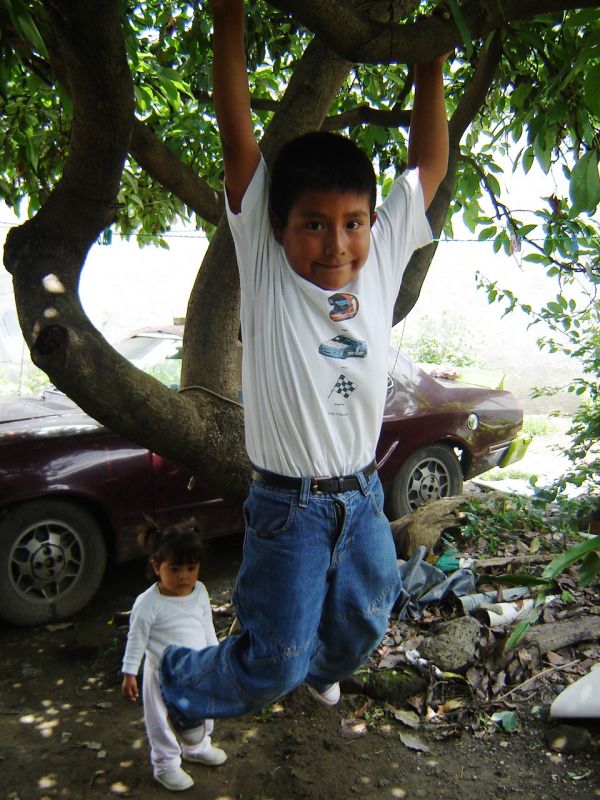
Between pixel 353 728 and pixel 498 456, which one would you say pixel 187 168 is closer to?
pixel 353 728

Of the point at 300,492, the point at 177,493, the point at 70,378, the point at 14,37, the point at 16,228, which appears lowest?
the point at 177,493

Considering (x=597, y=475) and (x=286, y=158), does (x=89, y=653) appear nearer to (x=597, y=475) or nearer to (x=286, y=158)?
(x=286, y=158)

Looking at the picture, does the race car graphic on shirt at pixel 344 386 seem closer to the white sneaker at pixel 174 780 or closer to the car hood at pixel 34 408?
the white sneaker at pixel 174 780

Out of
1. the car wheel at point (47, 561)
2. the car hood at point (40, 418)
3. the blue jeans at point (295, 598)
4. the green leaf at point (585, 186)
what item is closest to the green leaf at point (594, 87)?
the green leaf at point (585, 186)

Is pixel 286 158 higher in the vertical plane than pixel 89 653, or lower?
higher

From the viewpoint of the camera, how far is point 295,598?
2.13 m

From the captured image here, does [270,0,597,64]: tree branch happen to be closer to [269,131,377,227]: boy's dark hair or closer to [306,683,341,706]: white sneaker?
[269,131,377,227]: boy's dark hair

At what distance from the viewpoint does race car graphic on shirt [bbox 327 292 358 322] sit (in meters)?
2.15

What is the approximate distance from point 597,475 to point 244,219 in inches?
198

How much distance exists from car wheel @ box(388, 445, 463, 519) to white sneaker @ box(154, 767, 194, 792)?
3.35m

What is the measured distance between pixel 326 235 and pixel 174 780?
2.05 metres

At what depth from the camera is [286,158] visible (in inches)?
84.4

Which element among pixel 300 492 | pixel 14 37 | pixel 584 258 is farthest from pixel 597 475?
pixel 14 37

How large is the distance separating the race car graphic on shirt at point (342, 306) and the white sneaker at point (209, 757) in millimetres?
1859
